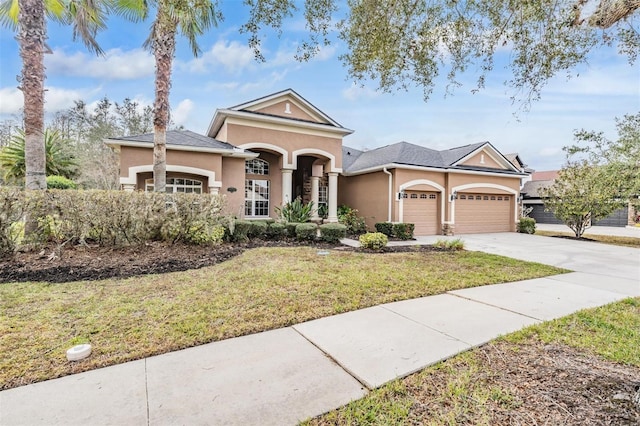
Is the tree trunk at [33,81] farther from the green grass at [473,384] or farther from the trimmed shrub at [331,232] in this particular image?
the green grass at [473,384]

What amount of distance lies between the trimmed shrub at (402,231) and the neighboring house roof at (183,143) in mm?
7088

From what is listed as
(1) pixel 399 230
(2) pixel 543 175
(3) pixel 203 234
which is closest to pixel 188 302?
(3) pixel 203 234

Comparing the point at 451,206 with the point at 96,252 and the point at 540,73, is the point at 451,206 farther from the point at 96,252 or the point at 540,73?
the point at 96,252

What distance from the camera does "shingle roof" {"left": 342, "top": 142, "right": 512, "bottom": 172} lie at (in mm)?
15852

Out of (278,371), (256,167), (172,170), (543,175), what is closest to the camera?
(278,371)

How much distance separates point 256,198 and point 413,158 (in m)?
8.50

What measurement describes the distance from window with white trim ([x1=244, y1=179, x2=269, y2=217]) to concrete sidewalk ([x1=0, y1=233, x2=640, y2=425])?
11.6 m

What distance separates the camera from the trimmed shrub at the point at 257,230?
36.4ft

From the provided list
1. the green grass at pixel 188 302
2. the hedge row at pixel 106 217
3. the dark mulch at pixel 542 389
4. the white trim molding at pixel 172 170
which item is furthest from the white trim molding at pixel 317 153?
the dark mulch at pixel 542 389

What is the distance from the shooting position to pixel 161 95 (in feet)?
32.1

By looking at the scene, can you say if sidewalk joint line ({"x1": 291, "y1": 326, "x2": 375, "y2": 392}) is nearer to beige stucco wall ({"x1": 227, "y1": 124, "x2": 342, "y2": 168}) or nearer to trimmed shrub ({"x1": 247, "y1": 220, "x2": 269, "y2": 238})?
trimmed shrub ({"x1": 247, "y1": 220, "x2": 269, "y2": 238})

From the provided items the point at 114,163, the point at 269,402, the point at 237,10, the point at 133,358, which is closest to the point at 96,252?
the point at 133,358

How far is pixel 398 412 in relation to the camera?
7.34 feet

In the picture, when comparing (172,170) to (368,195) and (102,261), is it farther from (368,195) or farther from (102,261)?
(368,195)
